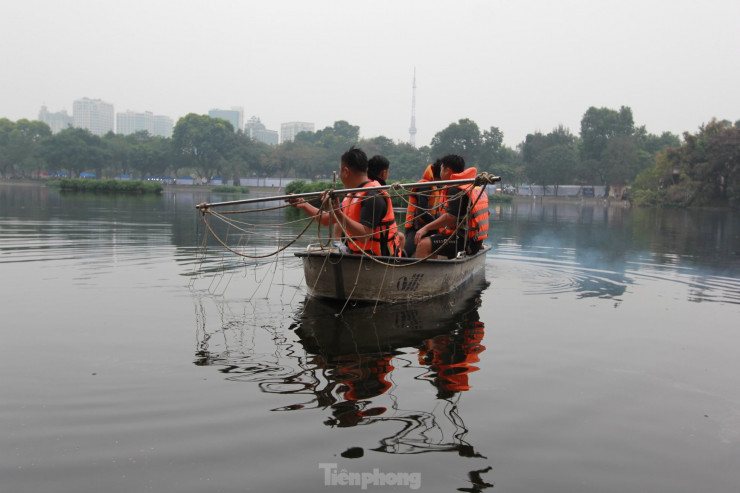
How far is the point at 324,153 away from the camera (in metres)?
96.1

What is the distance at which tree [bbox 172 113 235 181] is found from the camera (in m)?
90.9

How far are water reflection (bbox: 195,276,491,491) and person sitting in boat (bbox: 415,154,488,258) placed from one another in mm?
1471

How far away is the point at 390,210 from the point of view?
789cm

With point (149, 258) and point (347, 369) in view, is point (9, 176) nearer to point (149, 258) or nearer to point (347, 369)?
point (149, 258)

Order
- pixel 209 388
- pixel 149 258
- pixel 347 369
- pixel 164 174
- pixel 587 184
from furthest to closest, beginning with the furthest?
pixel 164 174
pixel 587 184
pixel 149 258
pixel 347 369
pixel 209 388

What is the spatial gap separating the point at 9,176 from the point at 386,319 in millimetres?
117488

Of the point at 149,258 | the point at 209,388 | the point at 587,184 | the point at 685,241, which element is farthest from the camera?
the point at 587,184

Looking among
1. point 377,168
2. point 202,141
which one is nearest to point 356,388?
point 377,168

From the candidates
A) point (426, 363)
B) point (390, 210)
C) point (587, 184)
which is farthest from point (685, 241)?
point (587, 184)

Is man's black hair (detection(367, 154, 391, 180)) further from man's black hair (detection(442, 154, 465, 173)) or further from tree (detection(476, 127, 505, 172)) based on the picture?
tree (detection(476, 127, 505, 172))

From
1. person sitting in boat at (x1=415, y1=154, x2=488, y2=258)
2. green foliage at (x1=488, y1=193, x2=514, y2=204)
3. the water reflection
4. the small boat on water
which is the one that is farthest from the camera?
green foliage at (x1=488, y1=193, x2=514, y2=204)

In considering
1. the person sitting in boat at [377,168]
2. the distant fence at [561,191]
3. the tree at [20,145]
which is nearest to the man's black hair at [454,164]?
the person sitting in boat at [377,168]

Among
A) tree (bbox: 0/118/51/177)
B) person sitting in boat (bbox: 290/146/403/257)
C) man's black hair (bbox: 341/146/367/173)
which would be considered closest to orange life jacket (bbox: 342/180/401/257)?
person sitting in boat (bbox: 290/146/403/257)

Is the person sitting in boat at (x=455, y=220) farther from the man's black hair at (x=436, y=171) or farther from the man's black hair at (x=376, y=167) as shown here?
the man's black hair at (x=376, y=167)
